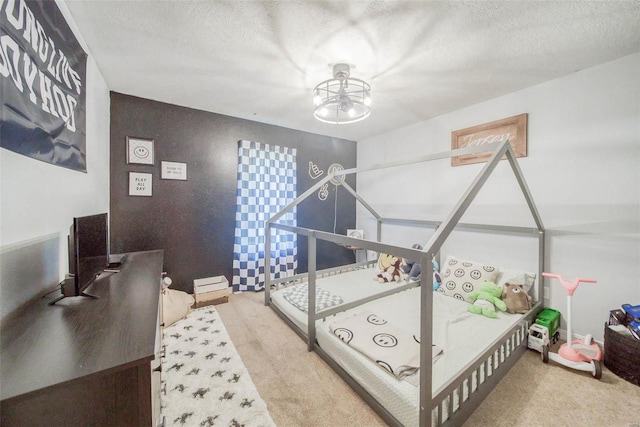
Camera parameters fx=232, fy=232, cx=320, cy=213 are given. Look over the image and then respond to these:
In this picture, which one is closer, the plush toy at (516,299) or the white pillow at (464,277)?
the plush toy at (516,299)

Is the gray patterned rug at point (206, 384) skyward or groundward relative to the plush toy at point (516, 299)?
groundward

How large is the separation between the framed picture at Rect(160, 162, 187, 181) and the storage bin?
428cm

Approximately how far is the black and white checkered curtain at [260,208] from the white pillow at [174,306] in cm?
67

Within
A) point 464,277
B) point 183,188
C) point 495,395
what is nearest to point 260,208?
point 183,188

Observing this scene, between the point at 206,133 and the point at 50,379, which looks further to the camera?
the point at 206,133

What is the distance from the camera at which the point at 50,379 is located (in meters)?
0.63

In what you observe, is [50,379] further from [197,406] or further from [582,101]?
[582,101]

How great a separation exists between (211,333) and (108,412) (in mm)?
1635

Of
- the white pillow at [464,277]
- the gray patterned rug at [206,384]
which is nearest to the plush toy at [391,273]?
the white pillow at [464,277]

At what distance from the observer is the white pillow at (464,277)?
2445 millimetres

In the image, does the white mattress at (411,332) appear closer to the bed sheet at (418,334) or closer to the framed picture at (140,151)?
the bed sheet at (418,334)

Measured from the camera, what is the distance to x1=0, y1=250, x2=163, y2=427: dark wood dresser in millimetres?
616

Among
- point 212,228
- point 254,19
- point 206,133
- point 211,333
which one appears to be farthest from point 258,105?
point 211,333

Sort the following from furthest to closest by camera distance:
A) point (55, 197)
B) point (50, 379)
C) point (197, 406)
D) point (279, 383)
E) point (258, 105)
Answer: point (258, 105)
point (279, 383)
point (197, 406)
point (55, 197)
point (50, 379)
